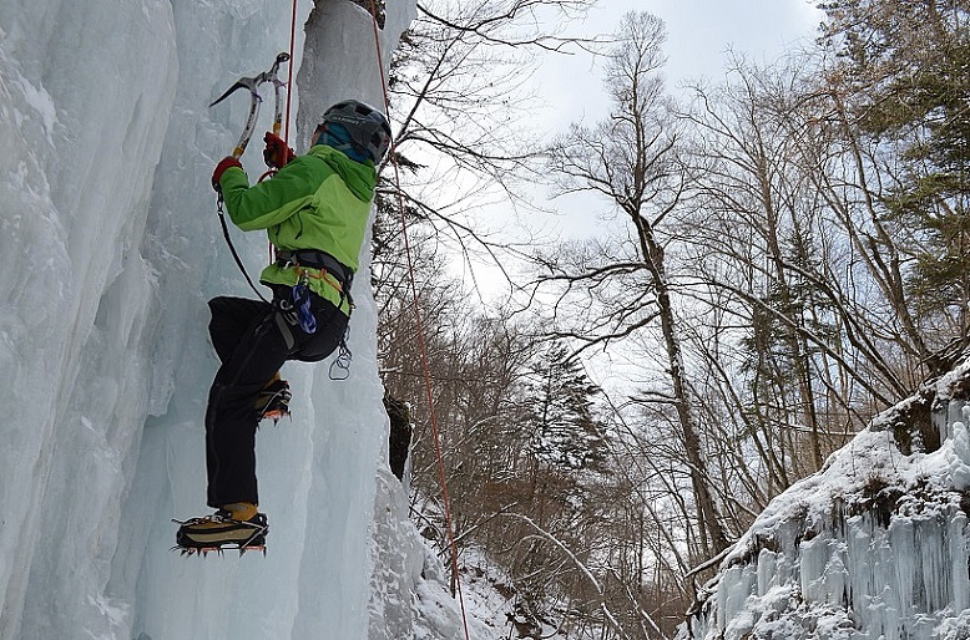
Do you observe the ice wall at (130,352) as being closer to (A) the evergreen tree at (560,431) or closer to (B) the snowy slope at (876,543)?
(B) the snowy slope at (876,543)

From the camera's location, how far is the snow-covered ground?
1935mm

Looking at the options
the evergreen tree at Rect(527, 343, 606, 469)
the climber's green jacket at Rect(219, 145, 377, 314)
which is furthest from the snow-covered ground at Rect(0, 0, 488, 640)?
the evergreen tree at Rect(527, 343, 606, 469)

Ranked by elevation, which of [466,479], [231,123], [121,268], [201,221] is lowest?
[121,268]

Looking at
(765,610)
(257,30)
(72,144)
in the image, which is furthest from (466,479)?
(72,144)

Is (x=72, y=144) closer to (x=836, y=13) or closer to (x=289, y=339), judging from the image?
(x=289, y=339)

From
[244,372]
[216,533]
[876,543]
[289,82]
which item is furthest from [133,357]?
[876,543]

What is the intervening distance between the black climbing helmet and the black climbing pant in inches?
24.7

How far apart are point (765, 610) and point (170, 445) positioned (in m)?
5.48

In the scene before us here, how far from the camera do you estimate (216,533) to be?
251 cm

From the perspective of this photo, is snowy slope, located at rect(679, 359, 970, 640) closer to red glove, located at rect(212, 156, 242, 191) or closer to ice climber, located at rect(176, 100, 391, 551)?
ice climber, located at rect(176, 100, 391, 551)

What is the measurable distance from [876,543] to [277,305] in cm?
528

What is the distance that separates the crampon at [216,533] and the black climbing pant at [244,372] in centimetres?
7

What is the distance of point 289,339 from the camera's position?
9.02ft

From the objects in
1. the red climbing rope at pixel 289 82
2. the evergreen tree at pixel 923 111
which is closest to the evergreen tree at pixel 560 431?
the evergreen tree at pixel 923 111
